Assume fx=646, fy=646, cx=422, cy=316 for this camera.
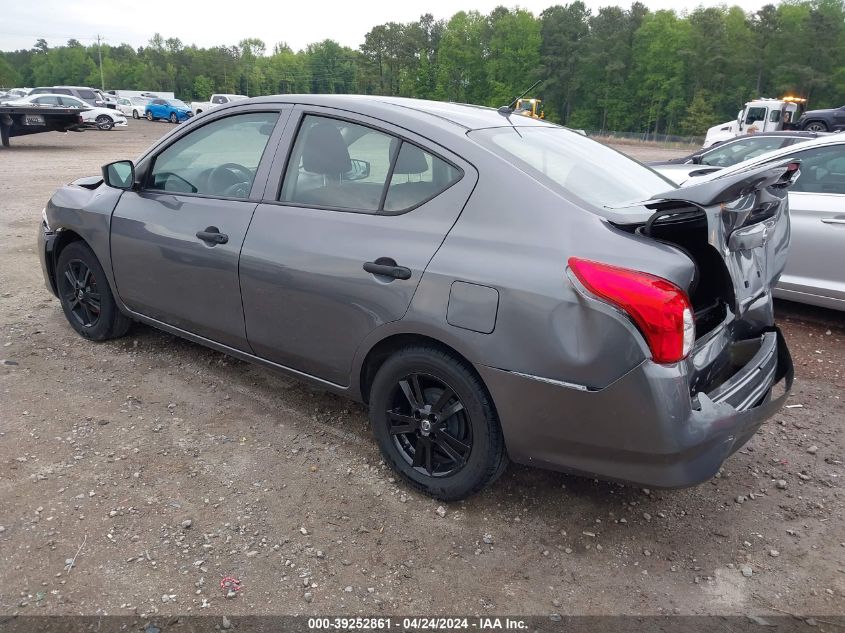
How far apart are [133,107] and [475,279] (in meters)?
50.5

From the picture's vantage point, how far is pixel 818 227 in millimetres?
4988

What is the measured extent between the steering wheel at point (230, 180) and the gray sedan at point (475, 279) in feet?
0.05

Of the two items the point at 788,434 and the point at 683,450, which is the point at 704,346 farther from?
the point at 788,434

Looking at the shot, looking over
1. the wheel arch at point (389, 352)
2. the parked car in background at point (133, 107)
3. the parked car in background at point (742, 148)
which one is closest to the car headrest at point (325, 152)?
the wheel arch at point (389, 352)

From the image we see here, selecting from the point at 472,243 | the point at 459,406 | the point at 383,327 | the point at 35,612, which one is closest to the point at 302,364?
the point at 383,327

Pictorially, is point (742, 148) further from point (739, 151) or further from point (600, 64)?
point (600, 64)

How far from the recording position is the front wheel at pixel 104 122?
1262 inches

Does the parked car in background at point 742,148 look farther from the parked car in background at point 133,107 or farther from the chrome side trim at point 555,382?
the parked car in background at point 133,107

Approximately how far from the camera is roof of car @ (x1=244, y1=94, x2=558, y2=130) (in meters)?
3.04

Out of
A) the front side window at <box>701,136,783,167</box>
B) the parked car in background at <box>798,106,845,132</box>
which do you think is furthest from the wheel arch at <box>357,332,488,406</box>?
the parked car in background at <box>798,106,845,132</box>

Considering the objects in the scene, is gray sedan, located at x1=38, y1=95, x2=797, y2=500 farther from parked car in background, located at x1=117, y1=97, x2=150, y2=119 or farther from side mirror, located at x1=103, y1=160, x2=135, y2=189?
parked car in background, located at x1=117, y1=97, x2=150, y2=119

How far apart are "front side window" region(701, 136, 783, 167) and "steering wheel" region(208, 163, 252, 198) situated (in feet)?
22.0

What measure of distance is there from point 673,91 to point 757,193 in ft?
270

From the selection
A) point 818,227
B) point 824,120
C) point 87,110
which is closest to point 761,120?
point 824,120
